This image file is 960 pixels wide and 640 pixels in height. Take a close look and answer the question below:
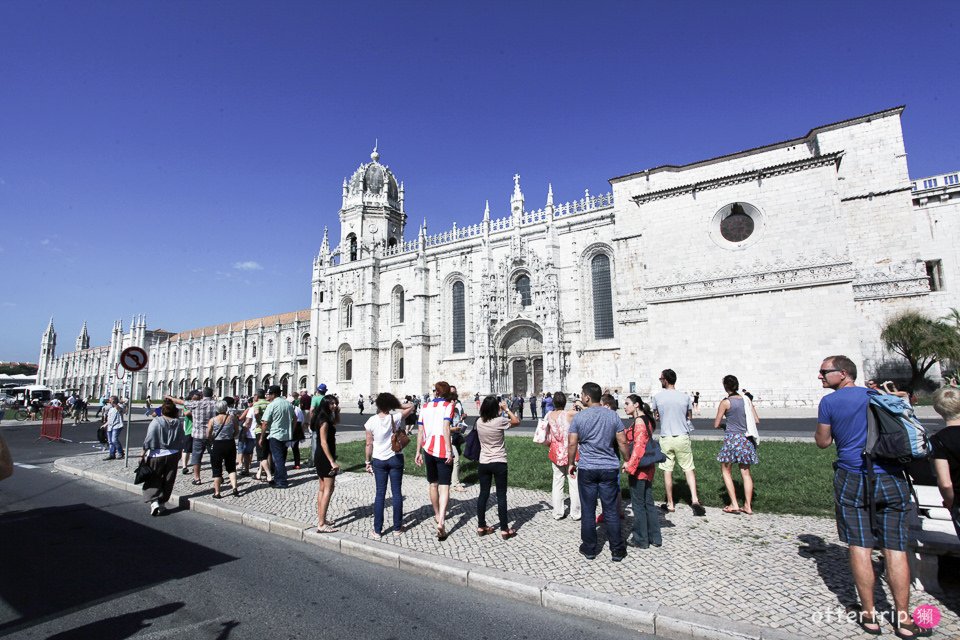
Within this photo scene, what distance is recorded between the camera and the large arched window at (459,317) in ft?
121

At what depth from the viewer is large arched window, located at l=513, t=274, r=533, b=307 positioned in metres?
34.1

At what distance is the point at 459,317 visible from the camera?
3738 cm

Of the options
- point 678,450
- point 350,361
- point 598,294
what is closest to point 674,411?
point 678,450

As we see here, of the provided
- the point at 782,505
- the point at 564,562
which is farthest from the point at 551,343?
the point at 564,562

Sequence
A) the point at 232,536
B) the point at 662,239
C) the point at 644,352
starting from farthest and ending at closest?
the point at 644,352 < the point at 662,239 < the point at 232,536

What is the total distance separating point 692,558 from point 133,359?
476 inches

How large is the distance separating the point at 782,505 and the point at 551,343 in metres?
23.9

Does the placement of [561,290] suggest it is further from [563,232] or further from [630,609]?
[630,609]

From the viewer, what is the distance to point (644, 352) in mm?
26109

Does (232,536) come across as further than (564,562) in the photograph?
Yes

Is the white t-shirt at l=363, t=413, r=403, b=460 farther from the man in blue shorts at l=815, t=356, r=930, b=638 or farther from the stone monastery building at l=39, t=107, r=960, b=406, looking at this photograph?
the stone monastery building at l=39, t=107, r=960, b=406

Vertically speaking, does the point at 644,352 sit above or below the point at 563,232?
below

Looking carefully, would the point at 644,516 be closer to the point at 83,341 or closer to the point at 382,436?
the point at 382,436

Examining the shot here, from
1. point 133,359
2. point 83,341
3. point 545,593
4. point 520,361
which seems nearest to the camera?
point 545,593
